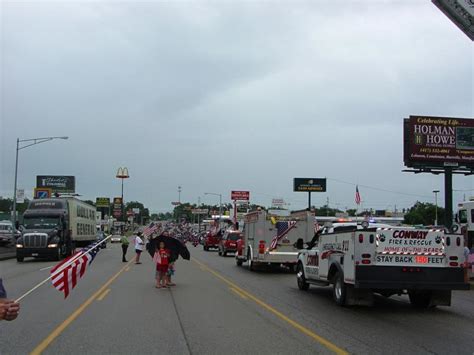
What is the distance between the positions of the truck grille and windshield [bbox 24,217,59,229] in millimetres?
1720

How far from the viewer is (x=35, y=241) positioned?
30250 mm

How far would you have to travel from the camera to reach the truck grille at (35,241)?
30188 mm

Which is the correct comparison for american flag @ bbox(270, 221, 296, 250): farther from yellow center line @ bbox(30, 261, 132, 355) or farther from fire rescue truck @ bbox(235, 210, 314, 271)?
yellow center line @ bbox(30, 261, 132, 355)

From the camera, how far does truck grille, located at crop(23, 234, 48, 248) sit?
30188 mm

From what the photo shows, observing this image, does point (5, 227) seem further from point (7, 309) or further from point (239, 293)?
Result: point (7, 309)

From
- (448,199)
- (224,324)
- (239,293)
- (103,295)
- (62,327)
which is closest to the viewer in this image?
(62,327)

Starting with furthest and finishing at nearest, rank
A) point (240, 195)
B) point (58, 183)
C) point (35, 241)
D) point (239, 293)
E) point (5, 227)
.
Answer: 1. point (58, 183)
2. point (240, 195)
3. point (5, 227)
4. point (35, 241)
5. point (239, 293)

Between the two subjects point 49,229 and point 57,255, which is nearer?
point 57,255

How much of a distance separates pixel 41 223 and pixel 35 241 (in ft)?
7.23

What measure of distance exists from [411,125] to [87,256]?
2730cm

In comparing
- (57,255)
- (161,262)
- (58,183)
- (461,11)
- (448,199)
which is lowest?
(57,255)

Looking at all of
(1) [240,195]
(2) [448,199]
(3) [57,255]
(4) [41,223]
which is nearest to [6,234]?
(4) [41,223]

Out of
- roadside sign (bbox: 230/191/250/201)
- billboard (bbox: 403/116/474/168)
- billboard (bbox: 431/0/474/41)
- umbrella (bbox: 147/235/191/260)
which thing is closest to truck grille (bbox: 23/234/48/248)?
umbrella (bbox: 147/235/191/260)

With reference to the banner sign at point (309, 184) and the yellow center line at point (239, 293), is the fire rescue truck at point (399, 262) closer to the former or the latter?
the yellow center line at point (239, 293)
